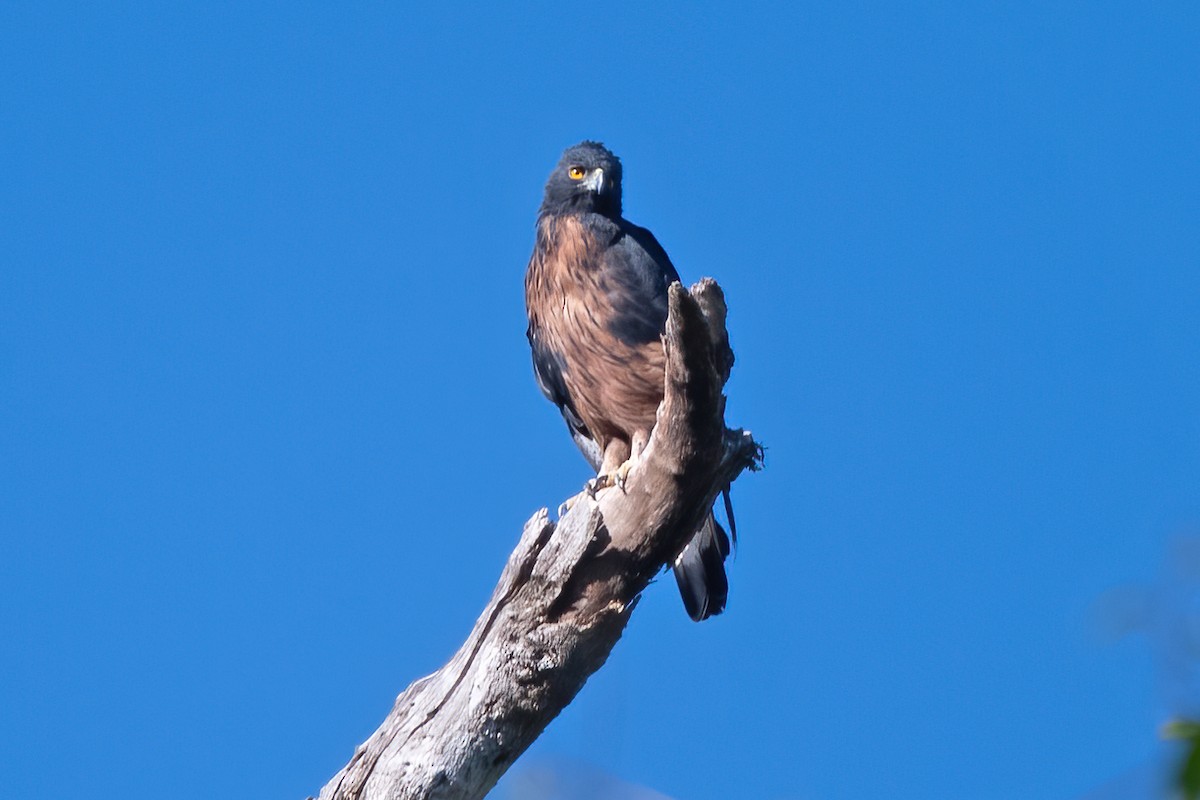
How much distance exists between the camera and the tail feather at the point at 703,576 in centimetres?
586

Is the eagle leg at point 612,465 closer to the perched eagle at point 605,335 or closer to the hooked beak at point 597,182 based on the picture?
the perched eagle at point 605,335

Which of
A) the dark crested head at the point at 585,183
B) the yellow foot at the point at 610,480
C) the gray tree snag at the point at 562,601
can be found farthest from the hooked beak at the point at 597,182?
the gray tree snag at the point at 562,601

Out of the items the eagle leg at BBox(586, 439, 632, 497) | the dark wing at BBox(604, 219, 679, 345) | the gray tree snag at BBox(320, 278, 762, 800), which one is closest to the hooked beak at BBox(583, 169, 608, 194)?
the dark wing at BBox(604, 219, 679, 345)

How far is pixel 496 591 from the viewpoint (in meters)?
4.27

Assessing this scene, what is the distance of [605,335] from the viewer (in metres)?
6.16

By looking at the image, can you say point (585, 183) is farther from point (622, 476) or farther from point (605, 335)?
point (622, 476)

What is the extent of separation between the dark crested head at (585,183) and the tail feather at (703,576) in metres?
2.02

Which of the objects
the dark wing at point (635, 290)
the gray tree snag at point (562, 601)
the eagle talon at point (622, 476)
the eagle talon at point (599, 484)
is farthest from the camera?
the dark wing at point (635, 290)

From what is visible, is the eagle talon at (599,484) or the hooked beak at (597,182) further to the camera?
the hooked beak at (597,182)

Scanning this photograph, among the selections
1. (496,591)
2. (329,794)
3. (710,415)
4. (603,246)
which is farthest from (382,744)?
(603,246)

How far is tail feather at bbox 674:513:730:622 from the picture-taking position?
586cm

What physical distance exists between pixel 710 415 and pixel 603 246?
2299mm

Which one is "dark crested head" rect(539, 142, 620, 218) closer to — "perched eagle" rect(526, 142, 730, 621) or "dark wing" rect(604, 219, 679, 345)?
"perched eagle" rect(526, 142, 730, 621)

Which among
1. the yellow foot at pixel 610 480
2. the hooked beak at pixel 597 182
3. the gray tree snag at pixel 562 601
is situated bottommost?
the gray tree snag at pixel 562 601
